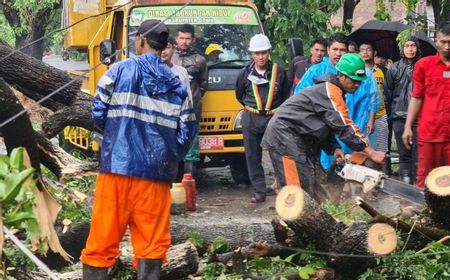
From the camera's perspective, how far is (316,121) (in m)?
7.96

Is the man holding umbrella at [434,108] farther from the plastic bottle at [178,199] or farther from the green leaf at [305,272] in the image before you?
the plastic bottle at [178,199]

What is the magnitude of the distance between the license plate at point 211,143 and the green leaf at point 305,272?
4.78 meters

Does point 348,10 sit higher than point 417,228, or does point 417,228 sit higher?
point 348,10

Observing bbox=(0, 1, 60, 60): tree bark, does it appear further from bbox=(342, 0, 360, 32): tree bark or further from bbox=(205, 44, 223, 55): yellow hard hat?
bbox=(205, 44, 223, 55): yellow hard hat

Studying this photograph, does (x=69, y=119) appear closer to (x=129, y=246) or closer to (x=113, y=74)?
(x=129, y=246)

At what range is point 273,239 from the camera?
7605 mm

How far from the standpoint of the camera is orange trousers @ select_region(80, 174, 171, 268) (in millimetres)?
6180

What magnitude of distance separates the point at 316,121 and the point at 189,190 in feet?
8.89

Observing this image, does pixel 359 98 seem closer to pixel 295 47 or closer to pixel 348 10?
pixel 295 47

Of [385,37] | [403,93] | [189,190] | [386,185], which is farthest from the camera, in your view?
[385,37]

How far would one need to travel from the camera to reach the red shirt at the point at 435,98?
8570 mm

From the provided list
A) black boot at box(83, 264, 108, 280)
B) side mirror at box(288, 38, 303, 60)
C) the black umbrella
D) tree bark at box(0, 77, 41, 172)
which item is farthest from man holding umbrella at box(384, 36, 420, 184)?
black boot at box(83, 264, 108, 280)

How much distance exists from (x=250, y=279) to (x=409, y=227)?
52.1 inches

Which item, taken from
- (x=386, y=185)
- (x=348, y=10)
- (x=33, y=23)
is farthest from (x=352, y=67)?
(x=33, y=23)
